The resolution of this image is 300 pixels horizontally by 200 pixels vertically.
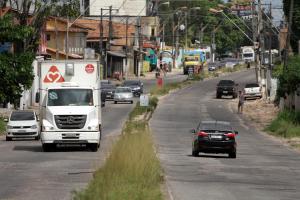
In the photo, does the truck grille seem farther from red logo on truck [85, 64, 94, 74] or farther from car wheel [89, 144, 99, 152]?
red logo on truck [85, 64, 94, 74]

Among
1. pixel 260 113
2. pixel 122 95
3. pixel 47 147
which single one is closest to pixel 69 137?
pixel 47 147

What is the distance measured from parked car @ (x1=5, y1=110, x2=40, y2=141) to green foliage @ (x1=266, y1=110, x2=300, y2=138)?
48.3ft

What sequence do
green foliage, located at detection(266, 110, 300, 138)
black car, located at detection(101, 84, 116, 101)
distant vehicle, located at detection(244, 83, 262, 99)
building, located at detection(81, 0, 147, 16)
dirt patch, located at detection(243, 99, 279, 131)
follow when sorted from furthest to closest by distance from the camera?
building, located at detection(81, 0, 147, 16)
distant vehicle, located at detection(244, 83, 262, 99)
black car, located at detection(101, 84, 116, 101)
dirt patch, located at detection(243, 99, 279, 131)
green foliage, located at detection(266, 110, 300, 138)

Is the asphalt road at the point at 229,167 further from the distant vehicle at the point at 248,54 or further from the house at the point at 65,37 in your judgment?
the distant vehicle at the point at 248,54

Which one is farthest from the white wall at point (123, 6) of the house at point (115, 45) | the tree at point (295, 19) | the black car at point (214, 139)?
the black car at point (214, 139)

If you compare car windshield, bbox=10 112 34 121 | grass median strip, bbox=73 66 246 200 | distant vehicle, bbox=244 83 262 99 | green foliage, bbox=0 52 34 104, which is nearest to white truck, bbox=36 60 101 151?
grass median strip, bbox=73 66 246 200

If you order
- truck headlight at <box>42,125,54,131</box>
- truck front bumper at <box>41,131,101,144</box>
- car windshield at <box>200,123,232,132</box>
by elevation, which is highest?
car windshield at <box>200,123,232,132</box>

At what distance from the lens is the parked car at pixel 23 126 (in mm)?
50875

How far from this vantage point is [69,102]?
39.0 metres

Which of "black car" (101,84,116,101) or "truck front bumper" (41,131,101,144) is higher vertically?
"truck front bumper" (41,131,101,144)

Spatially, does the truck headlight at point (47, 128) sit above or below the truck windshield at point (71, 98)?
below

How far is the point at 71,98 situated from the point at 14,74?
68.7ft

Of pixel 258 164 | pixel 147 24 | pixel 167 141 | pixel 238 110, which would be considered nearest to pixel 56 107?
pixel 258 164

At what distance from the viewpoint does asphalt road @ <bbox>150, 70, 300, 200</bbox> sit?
78.5ft
